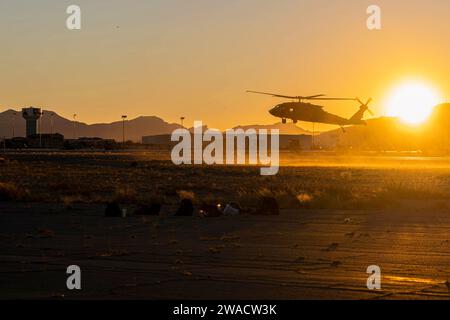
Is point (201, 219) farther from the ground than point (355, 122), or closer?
closer

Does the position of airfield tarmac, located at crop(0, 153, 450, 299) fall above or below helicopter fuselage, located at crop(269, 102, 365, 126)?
below

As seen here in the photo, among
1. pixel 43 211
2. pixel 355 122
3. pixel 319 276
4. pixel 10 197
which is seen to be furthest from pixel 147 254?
pixel 355 122

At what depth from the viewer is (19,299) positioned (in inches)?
612

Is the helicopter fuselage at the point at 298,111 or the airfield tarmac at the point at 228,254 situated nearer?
the airfield tarmac at the point at 228,254

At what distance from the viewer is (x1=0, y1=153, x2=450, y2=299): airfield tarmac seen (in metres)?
16.8

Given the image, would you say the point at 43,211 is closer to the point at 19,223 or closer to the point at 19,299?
the point at 19,223

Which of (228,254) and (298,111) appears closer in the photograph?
(228,254)

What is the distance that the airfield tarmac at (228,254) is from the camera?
55.1 ft

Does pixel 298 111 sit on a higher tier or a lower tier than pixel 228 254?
→ higher

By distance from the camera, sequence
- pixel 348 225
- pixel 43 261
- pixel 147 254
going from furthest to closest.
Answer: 1. pixel 348 225
2. pixel 147 254
3. pixel 43 261

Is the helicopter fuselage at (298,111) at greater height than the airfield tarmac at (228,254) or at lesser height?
greater

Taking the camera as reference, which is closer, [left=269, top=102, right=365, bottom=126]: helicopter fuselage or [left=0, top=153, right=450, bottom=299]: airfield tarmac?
[left=0, top=153, right=450, bottom=299]: airfield tarmac

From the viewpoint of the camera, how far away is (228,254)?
22.5 meters
